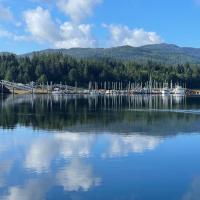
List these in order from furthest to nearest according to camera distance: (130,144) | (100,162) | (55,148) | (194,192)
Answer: (130,144) < (55,148) < (100,162) < (194,192)

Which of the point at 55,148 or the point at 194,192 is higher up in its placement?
the point at 55,148

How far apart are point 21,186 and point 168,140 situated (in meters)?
21.9

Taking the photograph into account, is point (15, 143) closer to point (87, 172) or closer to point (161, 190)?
point (87, 172)

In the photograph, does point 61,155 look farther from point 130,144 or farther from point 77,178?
point 77,178

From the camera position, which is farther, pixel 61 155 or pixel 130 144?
pixel 130 144

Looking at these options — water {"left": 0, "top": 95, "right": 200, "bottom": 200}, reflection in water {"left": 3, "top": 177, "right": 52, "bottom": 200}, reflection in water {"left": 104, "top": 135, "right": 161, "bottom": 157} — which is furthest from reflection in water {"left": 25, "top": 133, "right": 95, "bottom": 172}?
reflection in water {"left": 3, "top": 177, "right": 52, "bottom": 200}

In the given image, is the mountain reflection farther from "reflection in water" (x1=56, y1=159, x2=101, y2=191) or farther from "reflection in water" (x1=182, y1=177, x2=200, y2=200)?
"reflection in water" (x1=182, y1=177, x2=200, y2=200)

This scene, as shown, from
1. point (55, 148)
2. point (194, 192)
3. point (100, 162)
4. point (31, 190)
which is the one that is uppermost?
point (55, 148)

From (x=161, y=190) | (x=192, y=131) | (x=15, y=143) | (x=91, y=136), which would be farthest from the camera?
(x=192, y=131)

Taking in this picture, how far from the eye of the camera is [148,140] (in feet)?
155

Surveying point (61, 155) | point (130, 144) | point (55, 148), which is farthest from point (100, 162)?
point (130, 144)

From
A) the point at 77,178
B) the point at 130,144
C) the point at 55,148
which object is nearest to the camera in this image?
the point at 77,178

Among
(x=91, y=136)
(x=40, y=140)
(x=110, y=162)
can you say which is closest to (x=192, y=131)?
(x=91, y=136)

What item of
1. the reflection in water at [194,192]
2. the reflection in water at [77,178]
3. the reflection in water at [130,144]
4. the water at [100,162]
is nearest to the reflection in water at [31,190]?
the water at [100,162]
